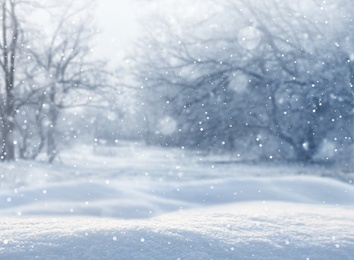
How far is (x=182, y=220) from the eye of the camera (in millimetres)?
3928

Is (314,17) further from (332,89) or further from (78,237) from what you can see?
(78,237)

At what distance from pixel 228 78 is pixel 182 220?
A: 12740 millimetres

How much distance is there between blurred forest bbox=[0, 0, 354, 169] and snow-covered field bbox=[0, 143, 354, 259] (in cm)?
975

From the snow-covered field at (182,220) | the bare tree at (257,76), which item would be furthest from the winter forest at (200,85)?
the snow-covered field at (182,220)

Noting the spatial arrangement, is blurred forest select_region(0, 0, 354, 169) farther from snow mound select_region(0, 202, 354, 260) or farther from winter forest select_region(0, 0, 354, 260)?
snow mound select_region(0, 202, 354, 260)

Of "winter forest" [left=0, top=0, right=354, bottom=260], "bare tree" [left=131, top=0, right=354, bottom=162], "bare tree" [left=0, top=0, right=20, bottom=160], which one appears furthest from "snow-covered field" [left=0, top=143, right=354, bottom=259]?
"bare tree" [left=0, top=0, right=20, bottom=160]

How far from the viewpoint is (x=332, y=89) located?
14.7m

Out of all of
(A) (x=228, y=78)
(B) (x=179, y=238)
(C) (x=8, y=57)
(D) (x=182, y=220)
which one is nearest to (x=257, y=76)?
(A) (x=228, y=78)

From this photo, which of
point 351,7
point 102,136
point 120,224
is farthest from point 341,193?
point 102,136

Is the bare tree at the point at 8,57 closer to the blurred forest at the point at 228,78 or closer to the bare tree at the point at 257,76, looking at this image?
the blurred forest at the point at 228,78

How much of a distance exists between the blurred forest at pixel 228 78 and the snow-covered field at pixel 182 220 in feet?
32.0

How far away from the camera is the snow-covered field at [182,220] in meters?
3.23

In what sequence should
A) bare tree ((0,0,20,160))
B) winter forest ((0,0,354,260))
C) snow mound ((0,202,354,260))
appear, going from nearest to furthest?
snow mound ((0,202,354,260)) < winter forest ((0,0,354,260)) < bare tree ((0,0,20,160))

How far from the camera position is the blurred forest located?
1508 centimetres
